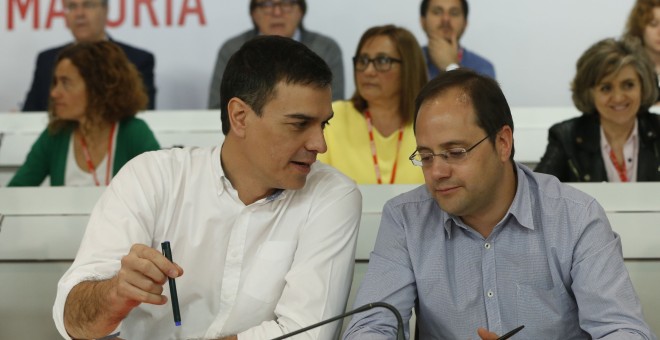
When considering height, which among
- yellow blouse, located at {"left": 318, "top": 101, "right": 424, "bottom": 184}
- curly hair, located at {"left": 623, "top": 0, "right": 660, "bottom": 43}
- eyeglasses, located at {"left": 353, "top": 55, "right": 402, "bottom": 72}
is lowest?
yellow blouse, located at {"left": 318, "top": 101, "right": 424, "bottom": 184}

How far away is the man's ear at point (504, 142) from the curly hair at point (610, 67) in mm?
1531

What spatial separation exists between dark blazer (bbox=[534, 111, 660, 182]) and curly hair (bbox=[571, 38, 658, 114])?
0.09m

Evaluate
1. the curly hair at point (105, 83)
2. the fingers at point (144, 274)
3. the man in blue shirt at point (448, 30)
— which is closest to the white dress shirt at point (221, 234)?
the fingers at point (144, 274)

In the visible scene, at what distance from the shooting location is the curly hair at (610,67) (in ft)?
11.1

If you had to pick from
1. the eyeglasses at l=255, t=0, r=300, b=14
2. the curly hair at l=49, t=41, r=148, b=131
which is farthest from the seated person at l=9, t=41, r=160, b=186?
the eyeglasses at l=255, t=0, r=300, b=14

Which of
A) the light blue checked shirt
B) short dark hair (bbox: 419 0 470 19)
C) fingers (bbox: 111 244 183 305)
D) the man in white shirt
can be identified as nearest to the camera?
fingers (bbox: 111 244 183 305)

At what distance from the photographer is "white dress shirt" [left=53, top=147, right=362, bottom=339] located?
80.8 inches

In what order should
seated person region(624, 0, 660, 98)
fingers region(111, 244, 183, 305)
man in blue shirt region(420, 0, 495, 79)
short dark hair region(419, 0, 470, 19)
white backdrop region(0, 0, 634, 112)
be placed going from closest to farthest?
fingers region(111, 244, 183, 305), seated person region(624, 0, 660, 98), man in blue shirt region(420, 0, 495, 79), short dark hair region(419, 0, 470, 19), white backdrop region(0, 0, 634, 112)

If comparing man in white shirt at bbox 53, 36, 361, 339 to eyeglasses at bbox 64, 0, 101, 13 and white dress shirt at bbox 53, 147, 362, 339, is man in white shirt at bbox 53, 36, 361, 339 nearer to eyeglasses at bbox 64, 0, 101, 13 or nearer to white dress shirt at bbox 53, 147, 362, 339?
white dress shirt at bbox 53, 147, 362, 339

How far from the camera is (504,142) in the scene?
6.52 feet

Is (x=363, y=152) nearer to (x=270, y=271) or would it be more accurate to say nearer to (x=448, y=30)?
(x=270, y=271)

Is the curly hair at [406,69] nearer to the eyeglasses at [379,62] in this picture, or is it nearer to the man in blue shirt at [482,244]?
the eyeglasses at [379,62]

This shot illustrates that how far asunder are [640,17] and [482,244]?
2.85 meters

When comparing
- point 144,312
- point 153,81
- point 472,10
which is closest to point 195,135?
point 153,81
